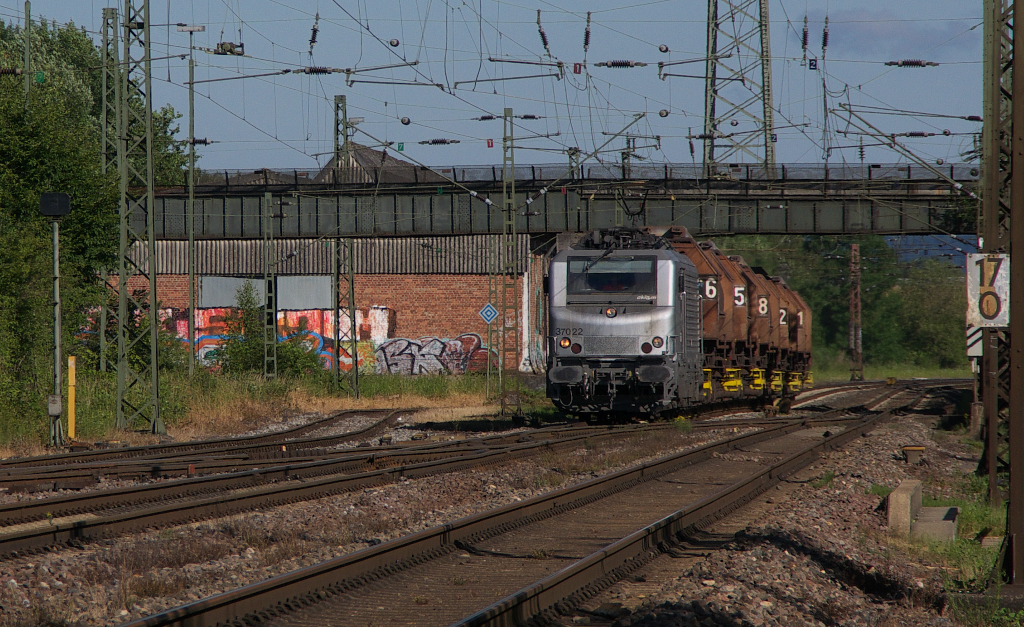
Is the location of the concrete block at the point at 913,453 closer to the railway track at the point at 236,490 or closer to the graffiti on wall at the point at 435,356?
the railway track at the point at 236,490

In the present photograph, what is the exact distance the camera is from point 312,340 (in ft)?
147

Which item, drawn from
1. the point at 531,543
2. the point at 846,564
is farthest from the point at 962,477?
the point at 531,543

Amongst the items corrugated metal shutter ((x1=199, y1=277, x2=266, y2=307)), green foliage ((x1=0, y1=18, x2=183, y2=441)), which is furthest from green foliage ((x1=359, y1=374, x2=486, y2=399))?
corrugated metal shutter ((x1=199, y1=277, x2=266, y2=307))

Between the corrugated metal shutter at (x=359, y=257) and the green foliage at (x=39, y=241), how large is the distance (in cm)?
1760

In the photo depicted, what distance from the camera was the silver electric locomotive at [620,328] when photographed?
61.9 feet

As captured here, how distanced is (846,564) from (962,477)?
7952 millimetres

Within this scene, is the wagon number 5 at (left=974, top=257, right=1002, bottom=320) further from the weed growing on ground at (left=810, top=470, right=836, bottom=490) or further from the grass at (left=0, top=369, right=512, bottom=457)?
the grass at (left=0, top=369, right=512, bottom=457)

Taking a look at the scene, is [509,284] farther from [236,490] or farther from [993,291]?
[993,291]

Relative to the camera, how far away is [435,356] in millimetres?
45750

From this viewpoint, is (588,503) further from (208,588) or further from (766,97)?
(766,97)

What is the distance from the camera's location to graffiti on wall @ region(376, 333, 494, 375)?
45.6 m

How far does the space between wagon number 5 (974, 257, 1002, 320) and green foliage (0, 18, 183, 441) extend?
16.1 metres

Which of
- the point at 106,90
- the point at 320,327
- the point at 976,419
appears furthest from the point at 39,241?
the point at 320,327

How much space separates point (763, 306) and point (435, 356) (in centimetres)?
2091
